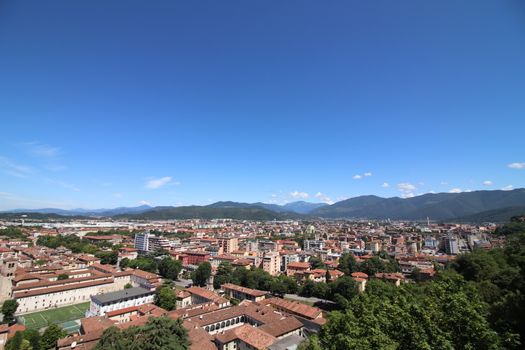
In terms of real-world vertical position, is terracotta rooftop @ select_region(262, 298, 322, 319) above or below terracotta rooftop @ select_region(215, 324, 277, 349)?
below

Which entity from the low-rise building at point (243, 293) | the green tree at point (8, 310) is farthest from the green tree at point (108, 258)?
the low-rise building at point (243, 293)

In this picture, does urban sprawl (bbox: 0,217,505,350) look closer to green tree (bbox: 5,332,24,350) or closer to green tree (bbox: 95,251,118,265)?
green tree (bbox: 95,251,118,265)

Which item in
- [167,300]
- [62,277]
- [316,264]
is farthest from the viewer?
[316,264]

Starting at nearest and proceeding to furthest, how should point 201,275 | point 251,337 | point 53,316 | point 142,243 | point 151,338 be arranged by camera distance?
point 151,338, point 251,337, point 53,316, point 201,275, point 142,243

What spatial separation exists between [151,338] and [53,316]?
20812mm

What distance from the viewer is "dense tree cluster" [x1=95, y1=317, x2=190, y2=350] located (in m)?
11.9

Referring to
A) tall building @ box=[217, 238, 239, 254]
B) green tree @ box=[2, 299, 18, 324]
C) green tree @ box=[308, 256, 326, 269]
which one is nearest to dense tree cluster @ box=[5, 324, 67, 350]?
green tree @ box=[2, 299, 18, 324]

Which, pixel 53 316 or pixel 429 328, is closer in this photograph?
pixel 429 328

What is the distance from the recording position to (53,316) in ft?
84.7

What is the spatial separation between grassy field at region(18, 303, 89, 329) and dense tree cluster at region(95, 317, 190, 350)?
53.8ft

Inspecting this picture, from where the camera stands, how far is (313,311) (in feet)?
71.3

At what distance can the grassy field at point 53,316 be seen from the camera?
78.6 ft

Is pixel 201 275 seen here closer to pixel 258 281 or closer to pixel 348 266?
pixel 258 281

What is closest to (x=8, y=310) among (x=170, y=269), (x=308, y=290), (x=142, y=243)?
(x=170, y=269)
